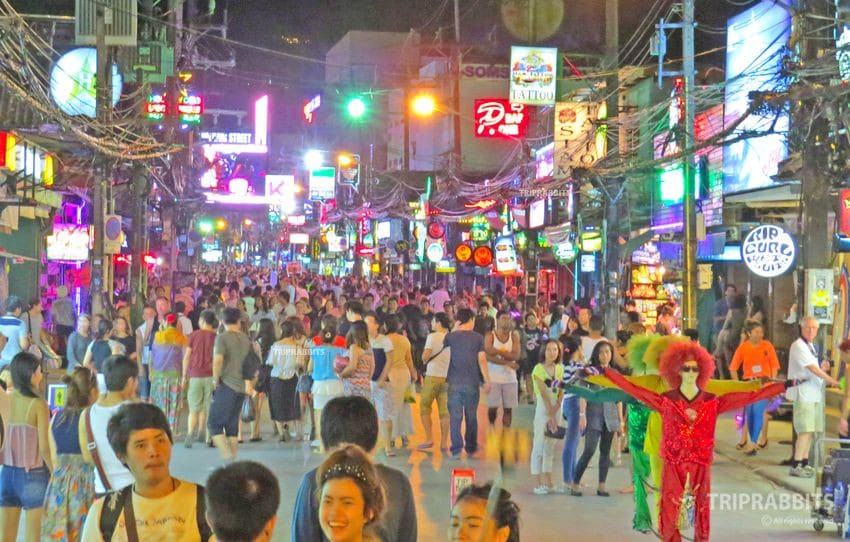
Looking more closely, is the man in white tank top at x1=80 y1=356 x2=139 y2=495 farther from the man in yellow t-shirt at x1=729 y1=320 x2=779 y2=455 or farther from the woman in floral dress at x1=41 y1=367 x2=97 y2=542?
the man in yellow t-shirt at x1=729 y1=320 x2=779 y2=455

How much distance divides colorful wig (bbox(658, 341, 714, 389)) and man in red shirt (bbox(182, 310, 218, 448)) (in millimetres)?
7071

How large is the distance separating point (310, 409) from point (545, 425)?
195 inches

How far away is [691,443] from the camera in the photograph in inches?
317

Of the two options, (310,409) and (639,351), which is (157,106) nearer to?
(310,409)

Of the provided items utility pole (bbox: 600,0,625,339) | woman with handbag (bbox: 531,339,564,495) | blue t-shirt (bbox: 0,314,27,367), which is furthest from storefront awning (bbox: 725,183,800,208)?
blue t-shirt (bbox: 0,314,27,367)

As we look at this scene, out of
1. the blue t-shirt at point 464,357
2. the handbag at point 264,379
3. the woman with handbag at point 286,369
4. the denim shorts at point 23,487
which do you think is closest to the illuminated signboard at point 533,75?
the handbag at point 264,379

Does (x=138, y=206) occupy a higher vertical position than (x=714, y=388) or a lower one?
higher

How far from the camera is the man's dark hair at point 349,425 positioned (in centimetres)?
479

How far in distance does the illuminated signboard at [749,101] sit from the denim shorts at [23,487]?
15.8m

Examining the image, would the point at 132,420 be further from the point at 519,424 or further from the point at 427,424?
the point at 519,424

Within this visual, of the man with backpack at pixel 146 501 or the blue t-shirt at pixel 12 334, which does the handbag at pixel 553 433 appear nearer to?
the blue t-shirt at pixel 12 334

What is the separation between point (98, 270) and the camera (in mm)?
20188

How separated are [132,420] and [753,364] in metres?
11.5

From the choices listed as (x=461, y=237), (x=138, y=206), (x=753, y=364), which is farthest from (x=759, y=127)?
(x=461, y=237)
